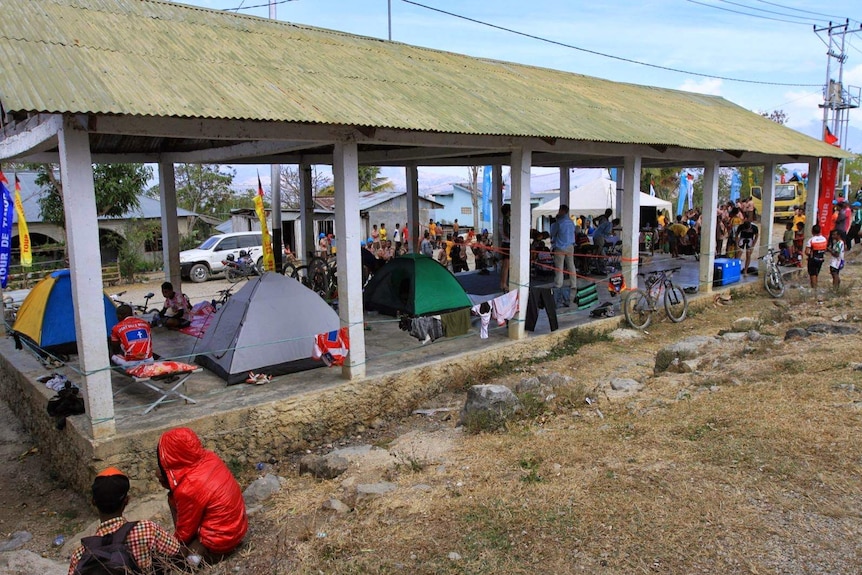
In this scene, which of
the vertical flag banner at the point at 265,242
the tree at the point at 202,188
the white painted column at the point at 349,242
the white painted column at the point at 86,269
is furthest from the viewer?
the tree at the point at 202,188

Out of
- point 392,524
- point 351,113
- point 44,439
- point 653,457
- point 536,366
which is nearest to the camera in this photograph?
point 392,524

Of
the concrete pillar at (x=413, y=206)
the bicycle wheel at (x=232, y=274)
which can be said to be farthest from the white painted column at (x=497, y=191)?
the bicycle wheel at (x=232, y=274)

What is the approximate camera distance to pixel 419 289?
32.3 feet

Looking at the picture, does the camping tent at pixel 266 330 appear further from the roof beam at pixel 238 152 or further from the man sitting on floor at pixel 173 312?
the man sitting on floor at pixel 173 312

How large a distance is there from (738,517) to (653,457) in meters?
1.04

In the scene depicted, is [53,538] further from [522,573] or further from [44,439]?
[522,573]

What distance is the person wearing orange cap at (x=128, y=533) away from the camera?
12.4 feet

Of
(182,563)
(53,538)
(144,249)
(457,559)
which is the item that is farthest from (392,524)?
(144,249)

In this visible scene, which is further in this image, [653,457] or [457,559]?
[653,457]

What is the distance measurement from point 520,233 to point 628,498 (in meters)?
5.03

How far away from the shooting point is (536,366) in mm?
8953

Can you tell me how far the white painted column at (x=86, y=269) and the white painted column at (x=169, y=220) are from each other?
17.1 feet

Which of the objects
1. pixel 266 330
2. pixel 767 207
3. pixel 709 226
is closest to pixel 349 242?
pixel 266 330

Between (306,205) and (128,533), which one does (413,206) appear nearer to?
(306,205)
